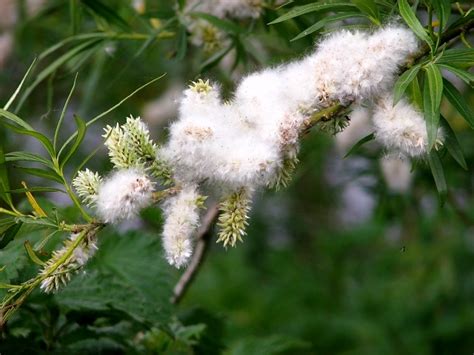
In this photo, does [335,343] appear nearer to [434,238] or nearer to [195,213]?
[434,238]

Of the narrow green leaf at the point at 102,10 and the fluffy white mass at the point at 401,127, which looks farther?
the narrow green leaf at the point at 102,10

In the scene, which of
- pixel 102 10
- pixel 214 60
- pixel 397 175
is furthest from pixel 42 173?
pixel 397 175

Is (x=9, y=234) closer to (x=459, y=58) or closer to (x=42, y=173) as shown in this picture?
(x=42, y=173)

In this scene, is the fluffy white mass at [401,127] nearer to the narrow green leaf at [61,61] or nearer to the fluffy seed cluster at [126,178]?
the fluffy seed cluster at [126,178]

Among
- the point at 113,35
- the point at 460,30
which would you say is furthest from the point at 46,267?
the point at 113,35

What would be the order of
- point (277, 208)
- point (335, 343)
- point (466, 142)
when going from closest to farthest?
point (466, 142) < point (335, 343) < point (277, 208)

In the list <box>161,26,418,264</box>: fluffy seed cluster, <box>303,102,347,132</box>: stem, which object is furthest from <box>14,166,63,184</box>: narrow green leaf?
<box>303,102,347,132</box>: stem

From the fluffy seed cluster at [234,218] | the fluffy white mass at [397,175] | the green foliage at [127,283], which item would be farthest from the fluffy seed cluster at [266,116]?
the fluffy white mass at [397,175]
